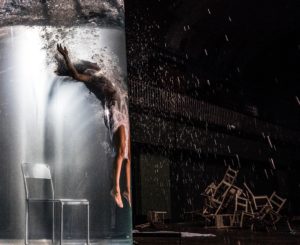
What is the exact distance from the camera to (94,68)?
3.43 metres

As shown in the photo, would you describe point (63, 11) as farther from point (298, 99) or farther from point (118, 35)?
point (298, 99)

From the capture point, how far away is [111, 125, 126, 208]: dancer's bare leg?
342 cm

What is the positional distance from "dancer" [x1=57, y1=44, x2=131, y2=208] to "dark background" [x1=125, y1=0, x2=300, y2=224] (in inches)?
316

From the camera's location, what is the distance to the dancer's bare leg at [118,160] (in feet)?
11.2

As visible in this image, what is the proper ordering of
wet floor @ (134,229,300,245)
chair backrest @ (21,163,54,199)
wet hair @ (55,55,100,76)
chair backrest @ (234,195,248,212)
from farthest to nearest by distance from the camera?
chair backrest @ (234,195,248,212) → wet floor @ (134,229,300,245) → wet hair @ (55,55,100,76) → chair backrest @ (21,163,54,199)

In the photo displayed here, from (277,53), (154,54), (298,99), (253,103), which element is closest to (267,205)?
(154,54)

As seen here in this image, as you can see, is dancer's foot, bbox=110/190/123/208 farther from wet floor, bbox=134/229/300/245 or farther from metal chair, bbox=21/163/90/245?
wet floor, bbox=134/229/300/245

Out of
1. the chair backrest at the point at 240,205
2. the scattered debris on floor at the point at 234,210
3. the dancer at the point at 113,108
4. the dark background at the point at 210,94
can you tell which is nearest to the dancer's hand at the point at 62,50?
the dancer at the point at 113,108

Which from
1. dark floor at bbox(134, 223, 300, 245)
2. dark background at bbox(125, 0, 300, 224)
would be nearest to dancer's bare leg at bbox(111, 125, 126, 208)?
dark floor at bbox(134, 223, 300, 245)

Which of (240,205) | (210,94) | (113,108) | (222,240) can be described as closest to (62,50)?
(113,108)

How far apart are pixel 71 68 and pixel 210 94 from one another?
41.0ft

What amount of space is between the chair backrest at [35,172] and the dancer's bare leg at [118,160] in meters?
0.42

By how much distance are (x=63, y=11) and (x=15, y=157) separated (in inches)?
38.8

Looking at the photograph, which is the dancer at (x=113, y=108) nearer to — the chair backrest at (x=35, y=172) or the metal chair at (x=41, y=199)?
the metal chair at (x=41, y=199)
